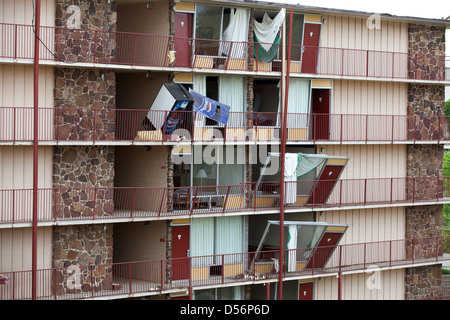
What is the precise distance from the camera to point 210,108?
45.3m

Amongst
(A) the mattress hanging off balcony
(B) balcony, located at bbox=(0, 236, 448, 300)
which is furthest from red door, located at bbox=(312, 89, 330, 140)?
(B) balcony, located at bbox=(0, 236, 448, 300)

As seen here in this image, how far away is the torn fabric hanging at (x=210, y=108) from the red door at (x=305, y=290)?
28.6 feet

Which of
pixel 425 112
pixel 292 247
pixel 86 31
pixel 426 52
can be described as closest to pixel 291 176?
pixel 292 247

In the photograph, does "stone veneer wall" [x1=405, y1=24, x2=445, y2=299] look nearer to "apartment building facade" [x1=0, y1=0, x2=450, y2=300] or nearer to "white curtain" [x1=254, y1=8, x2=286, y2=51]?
"apartment building facade" [x1=0, y1=0, x2=450, y2=300]

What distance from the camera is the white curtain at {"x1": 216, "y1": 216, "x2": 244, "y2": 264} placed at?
46.7 meters

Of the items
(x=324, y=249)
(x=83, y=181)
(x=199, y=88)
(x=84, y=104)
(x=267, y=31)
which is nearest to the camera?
(x=84, y=104)

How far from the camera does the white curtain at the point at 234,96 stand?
4675 centimetres

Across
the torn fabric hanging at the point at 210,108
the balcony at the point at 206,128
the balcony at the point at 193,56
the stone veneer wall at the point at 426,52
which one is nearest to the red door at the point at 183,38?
the balcony at the point at 193,56

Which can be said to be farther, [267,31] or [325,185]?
[325,185]

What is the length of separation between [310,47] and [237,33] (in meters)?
3.95

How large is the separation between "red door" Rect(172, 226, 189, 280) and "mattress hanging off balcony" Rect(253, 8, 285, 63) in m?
8.26

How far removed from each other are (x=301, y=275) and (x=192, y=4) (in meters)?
12.7

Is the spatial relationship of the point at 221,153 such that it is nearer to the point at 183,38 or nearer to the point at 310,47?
the point at 183,38
